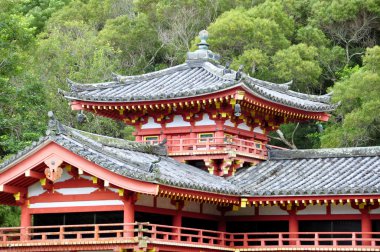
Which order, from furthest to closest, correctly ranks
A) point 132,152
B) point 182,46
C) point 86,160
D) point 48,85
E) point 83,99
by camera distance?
point 182,46, point 48,85, point 83,99, point 132,152, point 86,160

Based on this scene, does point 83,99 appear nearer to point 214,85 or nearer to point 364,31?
point 214,85

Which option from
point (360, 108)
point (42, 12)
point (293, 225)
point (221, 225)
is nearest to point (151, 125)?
point (221, 225)

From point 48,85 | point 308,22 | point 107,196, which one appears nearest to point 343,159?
point 107,196

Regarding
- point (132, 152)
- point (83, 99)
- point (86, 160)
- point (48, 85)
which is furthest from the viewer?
point (48, 85)

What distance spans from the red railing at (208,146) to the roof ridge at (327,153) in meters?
0.92

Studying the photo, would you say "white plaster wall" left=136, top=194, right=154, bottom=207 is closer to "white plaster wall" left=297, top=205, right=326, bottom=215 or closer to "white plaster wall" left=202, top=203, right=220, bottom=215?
"white plaster wall" left=202, top=203, right=220, bottom=215

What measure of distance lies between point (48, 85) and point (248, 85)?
29.1m

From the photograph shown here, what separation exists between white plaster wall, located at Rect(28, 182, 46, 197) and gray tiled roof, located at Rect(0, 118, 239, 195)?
146 cm

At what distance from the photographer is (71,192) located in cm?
2850

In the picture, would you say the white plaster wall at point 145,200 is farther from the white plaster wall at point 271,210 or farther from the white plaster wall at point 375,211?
the white plaster wall at point 375,211

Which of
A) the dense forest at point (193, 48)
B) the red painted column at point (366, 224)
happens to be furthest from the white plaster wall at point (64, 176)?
the dense forest at point (193, 48)

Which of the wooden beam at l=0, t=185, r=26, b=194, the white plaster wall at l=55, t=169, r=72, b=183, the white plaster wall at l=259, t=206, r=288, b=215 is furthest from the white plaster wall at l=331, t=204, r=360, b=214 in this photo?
the wooden beam at l=0, t=185, r=26, b=194

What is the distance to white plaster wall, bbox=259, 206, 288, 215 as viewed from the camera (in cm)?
3100

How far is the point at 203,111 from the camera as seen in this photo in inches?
1278
